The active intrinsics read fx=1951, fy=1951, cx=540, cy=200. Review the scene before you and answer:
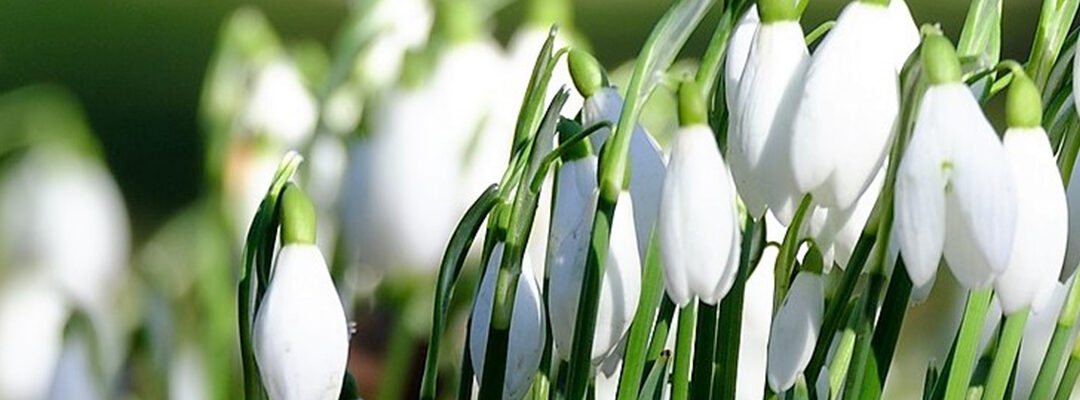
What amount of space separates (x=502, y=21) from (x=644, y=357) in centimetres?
461

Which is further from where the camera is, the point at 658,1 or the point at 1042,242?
the point at 658,1

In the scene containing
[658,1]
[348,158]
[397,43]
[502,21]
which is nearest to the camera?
[348,158]

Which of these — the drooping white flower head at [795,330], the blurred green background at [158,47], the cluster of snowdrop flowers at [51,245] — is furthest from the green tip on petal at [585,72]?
the blurred green background at [158,47]

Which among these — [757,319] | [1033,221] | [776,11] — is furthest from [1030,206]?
[757,319]

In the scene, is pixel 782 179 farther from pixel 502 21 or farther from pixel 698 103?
pixel 502 21

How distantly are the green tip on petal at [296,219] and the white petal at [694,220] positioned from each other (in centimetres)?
14

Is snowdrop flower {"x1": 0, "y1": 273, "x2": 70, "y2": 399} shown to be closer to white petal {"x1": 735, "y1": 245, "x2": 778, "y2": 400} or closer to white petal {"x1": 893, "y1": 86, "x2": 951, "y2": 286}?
white petal {"x1": 735, "y1": 245, "x2": 778, "y2": 400}

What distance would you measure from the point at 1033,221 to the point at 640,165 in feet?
0.51

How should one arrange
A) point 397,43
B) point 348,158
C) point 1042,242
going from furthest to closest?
point 397,43
point 348,158
point 1042,242

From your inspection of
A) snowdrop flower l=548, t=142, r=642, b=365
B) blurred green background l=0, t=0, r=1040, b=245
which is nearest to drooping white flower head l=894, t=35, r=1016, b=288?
snowdrop flower l=548, t=142, r=642, b=365

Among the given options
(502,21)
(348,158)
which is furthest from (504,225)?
(502,21)

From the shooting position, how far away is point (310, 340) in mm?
726

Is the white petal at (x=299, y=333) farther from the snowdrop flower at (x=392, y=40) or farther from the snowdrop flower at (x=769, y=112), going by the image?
the snowdrop flower at (x=392, y=40)

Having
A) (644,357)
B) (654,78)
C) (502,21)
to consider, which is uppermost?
(502,21)
